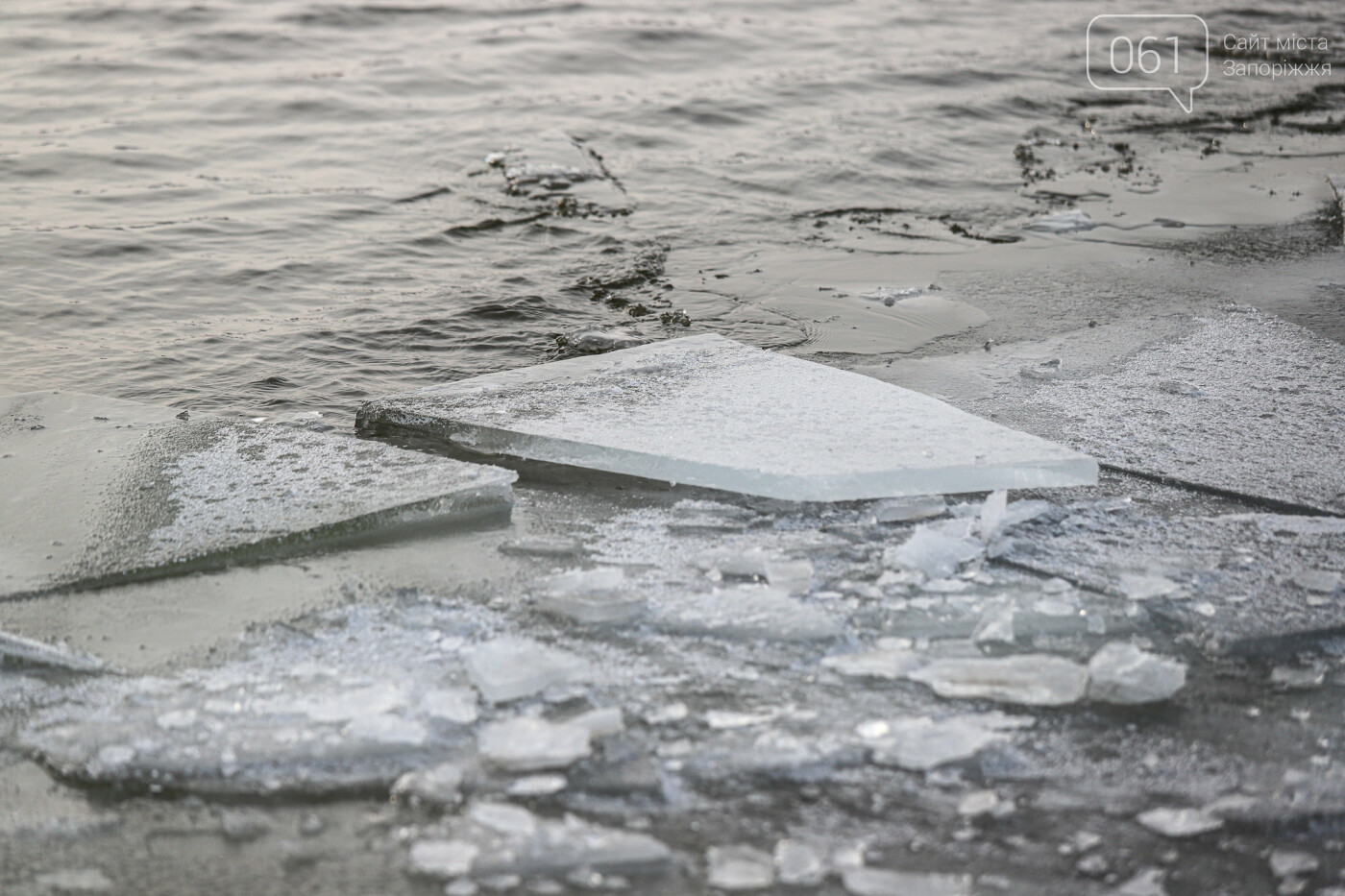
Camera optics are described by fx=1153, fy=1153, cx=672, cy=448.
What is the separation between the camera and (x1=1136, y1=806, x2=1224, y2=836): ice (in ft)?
5.11

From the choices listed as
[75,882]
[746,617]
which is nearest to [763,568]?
[746,617]

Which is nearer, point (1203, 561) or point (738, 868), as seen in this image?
point (738, 868)

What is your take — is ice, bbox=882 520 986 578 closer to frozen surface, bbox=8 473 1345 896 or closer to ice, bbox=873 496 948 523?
frozen surface, bbox=8 473 1345 896

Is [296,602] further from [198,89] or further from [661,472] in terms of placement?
[198,89]

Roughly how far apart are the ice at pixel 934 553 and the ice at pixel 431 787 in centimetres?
95

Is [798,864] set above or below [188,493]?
below

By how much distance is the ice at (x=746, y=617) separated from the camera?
1965mm

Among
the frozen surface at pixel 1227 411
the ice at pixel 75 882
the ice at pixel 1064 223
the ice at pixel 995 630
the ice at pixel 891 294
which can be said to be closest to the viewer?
the ice at pixel 75 882

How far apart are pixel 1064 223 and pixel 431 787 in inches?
164

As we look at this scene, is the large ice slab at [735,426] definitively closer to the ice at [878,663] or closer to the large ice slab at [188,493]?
the large ice slab at [188,493]

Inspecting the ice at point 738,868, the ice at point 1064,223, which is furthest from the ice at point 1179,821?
the ice at point 1064,223

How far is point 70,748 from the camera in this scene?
167 cm

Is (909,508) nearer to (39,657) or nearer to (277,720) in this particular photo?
(277,720)

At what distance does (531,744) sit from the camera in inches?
65.2
